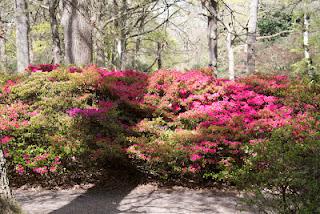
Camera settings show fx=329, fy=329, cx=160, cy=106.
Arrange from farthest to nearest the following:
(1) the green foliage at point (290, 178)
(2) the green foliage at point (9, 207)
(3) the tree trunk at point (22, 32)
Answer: (3) the tree trunk at point (22, 32), (2) the green foliage at point (9, 207), (1) the green foliage at point (290, 178)

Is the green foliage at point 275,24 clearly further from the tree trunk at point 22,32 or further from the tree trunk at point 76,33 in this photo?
the tree trunk at point 76,33

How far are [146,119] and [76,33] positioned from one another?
308cm

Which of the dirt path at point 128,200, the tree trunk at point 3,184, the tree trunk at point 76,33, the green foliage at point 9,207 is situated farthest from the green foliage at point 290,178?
the tree trunk at point 76,33

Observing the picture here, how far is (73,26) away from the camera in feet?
26.8

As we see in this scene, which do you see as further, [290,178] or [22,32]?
[22,32]

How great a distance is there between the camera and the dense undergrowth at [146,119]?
616 centimetres

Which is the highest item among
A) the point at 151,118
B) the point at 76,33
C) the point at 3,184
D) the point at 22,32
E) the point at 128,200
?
the point at 22,32

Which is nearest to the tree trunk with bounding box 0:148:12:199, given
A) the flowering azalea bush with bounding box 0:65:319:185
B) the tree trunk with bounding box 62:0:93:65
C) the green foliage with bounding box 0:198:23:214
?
the green foliage with bounding box 0:198:23:214

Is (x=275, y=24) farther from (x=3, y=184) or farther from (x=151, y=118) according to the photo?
(x=3, y=184)

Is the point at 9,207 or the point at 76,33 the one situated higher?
the point at 76,33

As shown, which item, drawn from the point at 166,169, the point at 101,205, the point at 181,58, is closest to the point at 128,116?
the point at 166,169

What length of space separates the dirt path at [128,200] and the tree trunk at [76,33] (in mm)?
3633

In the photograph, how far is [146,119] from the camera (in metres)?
6.81

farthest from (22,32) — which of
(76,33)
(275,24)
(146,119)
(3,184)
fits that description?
(275,24)
